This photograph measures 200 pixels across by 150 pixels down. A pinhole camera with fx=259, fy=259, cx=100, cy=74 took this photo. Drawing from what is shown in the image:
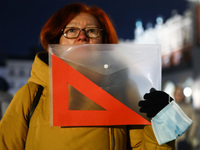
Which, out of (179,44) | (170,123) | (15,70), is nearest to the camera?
(170,123)

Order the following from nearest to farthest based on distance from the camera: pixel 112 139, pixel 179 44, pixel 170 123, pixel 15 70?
pixel 170 123, pixel 112 139, pixel 179 44, pixel 15 70

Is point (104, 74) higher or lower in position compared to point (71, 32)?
lower

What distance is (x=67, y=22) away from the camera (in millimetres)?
1490

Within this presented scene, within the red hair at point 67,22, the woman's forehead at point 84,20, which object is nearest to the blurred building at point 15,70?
the red hair at point 67,22

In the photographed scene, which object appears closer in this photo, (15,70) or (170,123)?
(170,123)

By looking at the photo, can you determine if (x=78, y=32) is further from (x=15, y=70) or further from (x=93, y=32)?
(x=15, y=70)

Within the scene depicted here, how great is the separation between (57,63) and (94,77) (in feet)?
0.61

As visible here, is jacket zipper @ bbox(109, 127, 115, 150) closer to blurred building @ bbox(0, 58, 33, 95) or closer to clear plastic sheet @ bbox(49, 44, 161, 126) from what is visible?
clear plastic sheet @ bbox(49, 44, 161, 126)

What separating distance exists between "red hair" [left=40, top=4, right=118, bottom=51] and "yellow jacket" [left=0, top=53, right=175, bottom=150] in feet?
0.83

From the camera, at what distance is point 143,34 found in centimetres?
3772

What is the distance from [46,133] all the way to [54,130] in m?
0.04

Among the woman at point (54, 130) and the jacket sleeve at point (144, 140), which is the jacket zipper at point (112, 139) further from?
the jacket sleeve at point (144, 140)

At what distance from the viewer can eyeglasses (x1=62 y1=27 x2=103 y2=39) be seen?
4.63ft

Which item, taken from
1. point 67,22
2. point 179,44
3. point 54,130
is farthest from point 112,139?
point 179,44
